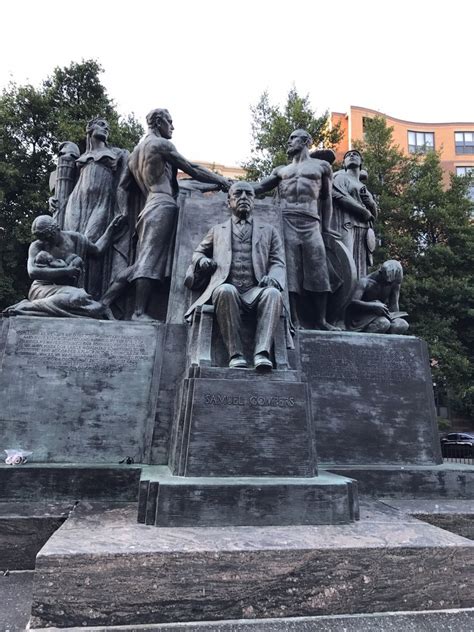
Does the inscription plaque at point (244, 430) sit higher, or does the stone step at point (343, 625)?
the inscription plaque at point (244, 430)

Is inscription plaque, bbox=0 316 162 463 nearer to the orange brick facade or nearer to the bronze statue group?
the bronze statue group

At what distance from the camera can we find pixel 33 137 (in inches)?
904

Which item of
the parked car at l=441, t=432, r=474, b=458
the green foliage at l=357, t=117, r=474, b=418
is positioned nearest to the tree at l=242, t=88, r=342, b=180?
the green foliage at l=357, t=117, r=474, b=418

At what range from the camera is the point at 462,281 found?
912 inches

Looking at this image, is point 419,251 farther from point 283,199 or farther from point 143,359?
point 143,359

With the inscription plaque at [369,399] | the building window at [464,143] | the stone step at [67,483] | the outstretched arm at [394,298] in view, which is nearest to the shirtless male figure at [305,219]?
the inscription plaque at [369,399]

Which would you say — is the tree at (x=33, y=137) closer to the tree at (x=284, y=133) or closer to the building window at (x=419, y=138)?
the tree at (x=284, y=133)

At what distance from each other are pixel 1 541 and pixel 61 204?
5858mm

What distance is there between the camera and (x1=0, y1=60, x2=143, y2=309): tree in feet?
67.7

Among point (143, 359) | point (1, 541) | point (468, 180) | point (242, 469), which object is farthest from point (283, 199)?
point (468, 180)

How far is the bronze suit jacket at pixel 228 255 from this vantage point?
19.5 ft

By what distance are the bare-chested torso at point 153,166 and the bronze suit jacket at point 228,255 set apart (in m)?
1.87

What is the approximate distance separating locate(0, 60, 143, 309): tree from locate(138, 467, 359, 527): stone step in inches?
687

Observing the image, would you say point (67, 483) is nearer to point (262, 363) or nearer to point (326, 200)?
point (262, 363)
